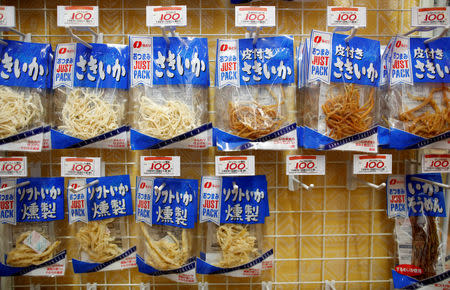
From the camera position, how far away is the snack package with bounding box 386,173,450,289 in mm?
1266

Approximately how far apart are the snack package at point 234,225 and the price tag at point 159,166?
A: 16 cm

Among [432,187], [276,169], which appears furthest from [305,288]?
[432,187]

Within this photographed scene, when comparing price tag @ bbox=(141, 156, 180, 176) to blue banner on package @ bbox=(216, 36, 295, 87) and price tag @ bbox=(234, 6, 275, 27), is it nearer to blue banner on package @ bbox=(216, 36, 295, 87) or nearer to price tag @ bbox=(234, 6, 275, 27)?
blue banner on package @ bbox=(216, 36, 295, 87)

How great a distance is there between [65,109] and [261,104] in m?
0.82

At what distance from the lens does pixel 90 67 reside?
122 cm

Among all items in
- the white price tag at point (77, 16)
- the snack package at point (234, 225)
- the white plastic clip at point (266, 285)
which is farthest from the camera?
the white plastic clip at point (266, 285)

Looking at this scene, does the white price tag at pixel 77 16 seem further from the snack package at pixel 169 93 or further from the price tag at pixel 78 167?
the price tag at pixel 78 167

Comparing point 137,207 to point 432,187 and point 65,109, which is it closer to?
point 65,109

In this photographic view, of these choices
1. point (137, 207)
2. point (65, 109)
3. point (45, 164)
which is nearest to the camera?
point (65, 109)

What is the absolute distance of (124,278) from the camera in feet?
4.71

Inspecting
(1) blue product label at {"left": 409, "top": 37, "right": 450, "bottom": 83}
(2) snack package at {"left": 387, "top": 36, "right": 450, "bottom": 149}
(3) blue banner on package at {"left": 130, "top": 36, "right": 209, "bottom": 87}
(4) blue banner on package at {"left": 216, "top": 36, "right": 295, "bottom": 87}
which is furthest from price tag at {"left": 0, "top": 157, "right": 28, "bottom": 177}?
(1) blue product label at {"left": 409, "top": 37, "right": 450, "bottom": 83}

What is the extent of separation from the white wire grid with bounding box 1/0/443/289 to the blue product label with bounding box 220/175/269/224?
17cm

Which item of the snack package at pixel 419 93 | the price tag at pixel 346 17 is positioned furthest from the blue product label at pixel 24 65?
the snack package at pixel 419 93

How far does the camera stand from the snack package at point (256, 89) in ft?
3.86
